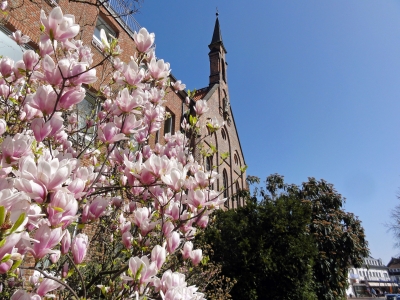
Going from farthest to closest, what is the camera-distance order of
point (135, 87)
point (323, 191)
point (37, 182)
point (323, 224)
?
point (323, 191)
point (323, 224)
point (135, 87)
point (37, 182)

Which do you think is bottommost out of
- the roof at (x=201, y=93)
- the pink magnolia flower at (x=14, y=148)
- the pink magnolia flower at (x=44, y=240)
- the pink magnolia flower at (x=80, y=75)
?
the pink magnolia flower at (x=44, y=240)

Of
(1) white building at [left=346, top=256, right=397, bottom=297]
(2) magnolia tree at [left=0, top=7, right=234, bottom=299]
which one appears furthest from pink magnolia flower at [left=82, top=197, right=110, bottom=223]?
(1) white building at [left=346, top=256, right=397, bottom=297]

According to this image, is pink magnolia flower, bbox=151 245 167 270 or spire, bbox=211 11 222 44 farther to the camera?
spire, bbox=211 11 222 44

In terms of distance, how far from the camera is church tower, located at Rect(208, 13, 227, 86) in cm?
1698

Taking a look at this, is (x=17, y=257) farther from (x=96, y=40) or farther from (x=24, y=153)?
(x=96, y=40)

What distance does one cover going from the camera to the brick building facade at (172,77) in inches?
210

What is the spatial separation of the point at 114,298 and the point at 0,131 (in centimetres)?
114

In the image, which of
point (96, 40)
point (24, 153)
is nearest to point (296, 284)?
point (24, 153)

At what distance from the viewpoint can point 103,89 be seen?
3213 millimetres

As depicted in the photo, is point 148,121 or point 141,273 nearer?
point 141,273

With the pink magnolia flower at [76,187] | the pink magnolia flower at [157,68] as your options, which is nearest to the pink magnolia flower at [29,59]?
the pink magnolia flower at [157,68]

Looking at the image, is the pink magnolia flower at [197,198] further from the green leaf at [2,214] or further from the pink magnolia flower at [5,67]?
the pink magnolia flower at [5,67]

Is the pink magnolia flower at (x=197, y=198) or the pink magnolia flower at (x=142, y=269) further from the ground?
the pink magnolia flower at (x=197, y=198)

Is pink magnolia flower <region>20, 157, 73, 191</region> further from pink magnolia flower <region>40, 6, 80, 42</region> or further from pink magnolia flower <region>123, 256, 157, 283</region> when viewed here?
pink magnolia flower <region>40, 6, 80, 42</region>
